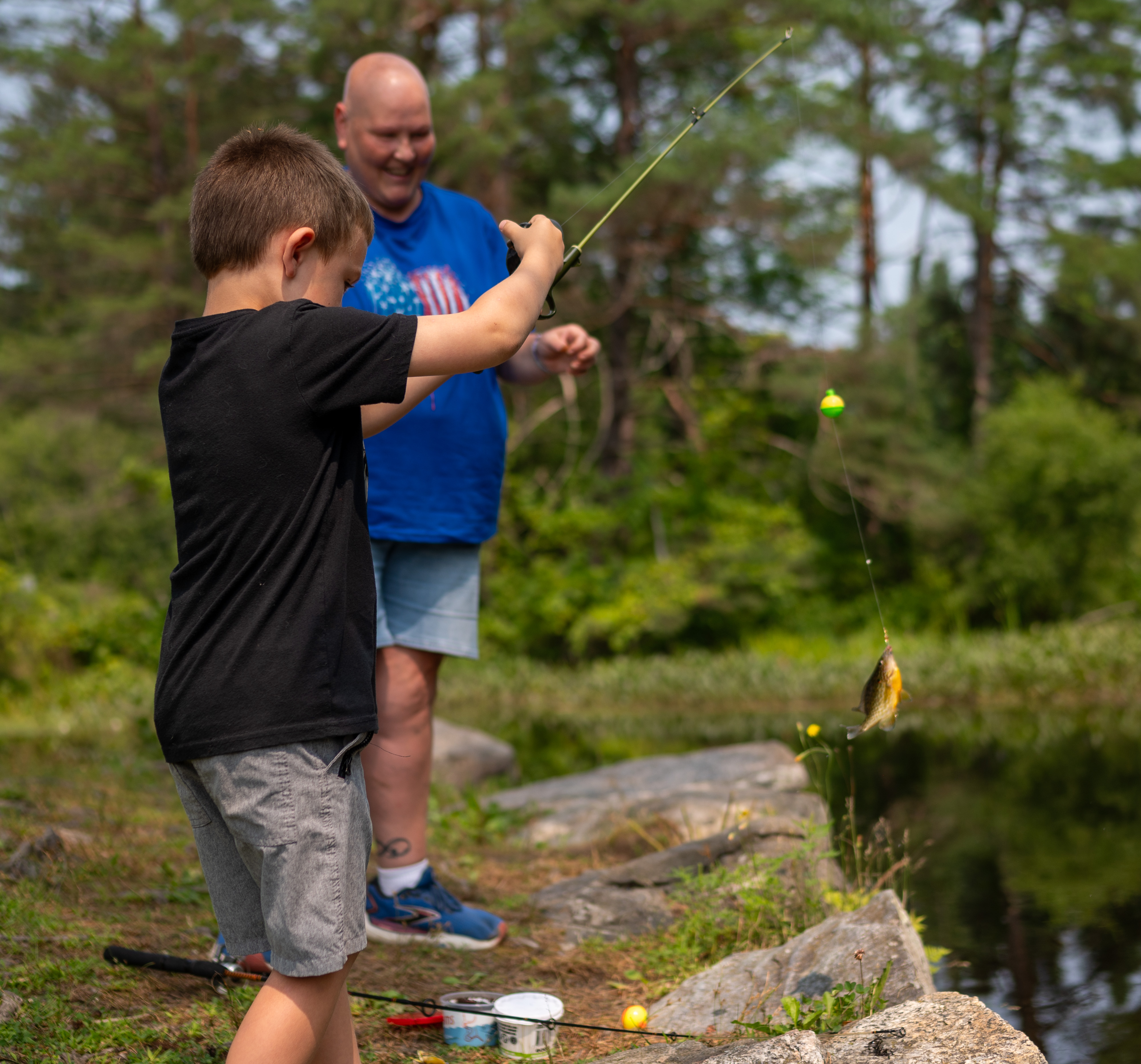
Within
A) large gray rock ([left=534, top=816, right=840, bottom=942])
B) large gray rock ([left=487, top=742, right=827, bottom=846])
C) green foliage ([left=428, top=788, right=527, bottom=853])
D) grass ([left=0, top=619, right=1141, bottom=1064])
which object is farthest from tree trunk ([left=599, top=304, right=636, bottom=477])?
large gray rock ([left=534, top=816, right=840, bottom=942])

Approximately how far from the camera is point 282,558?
1605 millimetres

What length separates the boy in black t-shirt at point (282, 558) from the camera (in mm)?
1570

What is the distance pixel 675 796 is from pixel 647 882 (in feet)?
3.41

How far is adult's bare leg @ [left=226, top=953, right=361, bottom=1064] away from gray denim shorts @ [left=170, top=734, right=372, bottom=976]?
36 millimetres

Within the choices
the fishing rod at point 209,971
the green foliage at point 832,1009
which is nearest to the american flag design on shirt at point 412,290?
the fishing rod at point 209,971

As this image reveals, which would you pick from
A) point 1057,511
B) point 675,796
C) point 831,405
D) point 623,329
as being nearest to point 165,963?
point 831,405

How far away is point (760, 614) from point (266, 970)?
13110 millimetres

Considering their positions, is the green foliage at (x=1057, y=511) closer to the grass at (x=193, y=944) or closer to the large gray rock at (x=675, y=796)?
the large gray rock at (x=675, y=796)

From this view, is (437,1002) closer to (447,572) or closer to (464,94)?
(447,572)

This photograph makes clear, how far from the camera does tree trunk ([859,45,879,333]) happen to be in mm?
16891

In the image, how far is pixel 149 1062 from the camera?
6.37 feet

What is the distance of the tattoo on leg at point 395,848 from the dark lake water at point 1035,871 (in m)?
1.40

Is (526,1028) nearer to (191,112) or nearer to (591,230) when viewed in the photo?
(591,230)

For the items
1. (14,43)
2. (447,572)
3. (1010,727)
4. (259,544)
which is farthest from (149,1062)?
(14,43)
